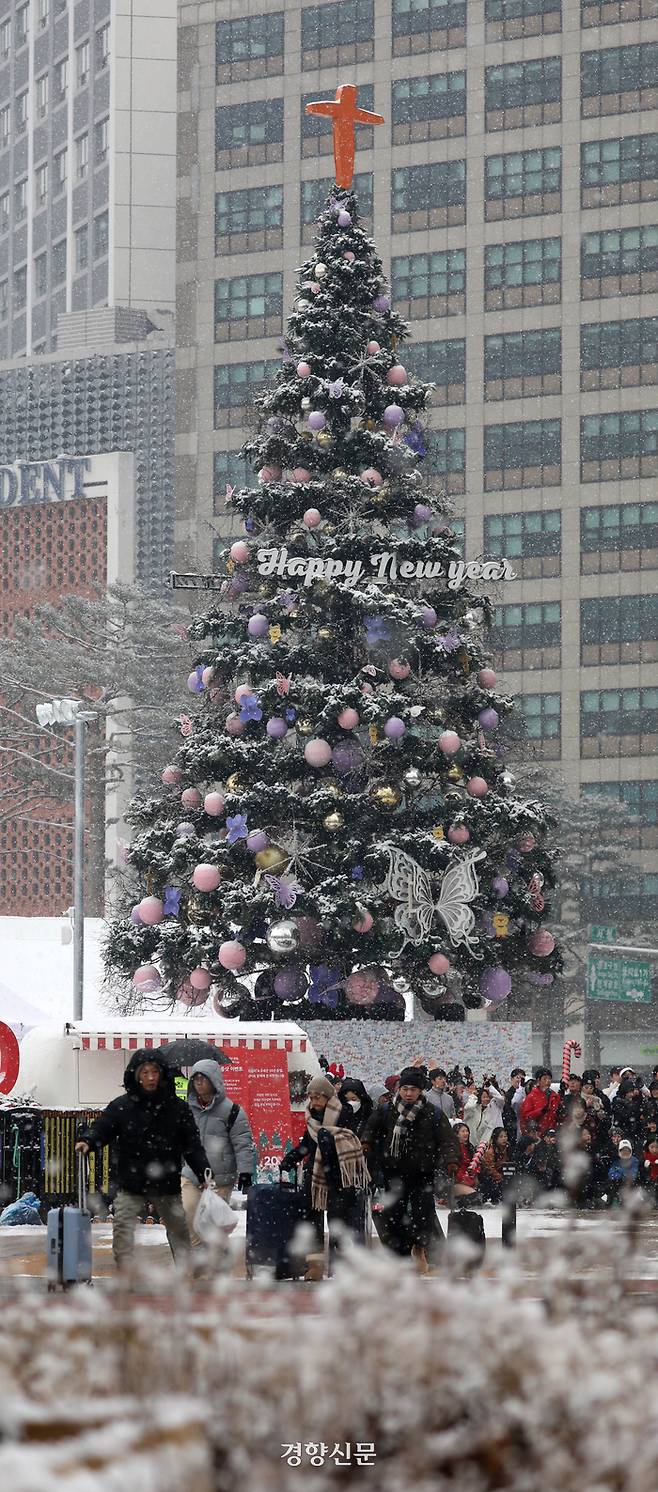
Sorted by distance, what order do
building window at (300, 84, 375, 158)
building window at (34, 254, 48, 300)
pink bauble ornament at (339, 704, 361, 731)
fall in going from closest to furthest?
pink bauble ornament at (339, 704, 361, 731) → building window at (300, 84, 375, 158) → building window at (34, 254, 48, 300)

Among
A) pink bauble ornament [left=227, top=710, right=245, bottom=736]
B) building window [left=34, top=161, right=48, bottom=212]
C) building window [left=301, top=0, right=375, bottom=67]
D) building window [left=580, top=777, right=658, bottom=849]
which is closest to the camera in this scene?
pink bauble ornament [left=227, top=710, right=245, bottom=736]

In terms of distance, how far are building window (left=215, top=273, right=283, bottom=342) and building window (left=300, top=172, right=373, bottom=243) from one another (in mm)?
2268

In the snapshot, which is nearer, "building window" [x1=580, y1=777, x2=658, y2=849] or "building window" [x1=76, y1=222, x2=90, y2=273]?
"building window" [x1=580, y1=777, x2=658, y2=849]

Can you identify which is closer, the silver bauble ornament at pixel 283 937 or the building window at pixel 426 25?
the silver bauble ornament at pixel 283 937

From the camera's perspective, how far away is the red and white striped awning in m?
26.1

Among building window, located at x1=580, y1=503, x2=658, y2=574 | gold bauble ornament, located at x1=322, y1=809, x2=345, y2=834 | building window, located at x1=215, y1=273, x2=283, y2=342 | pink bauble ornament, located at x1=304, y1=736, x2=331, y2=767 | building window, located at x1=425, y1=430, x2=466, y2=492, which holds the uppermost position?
building window, located at x1=215, y1=273, x2=283, y2=342

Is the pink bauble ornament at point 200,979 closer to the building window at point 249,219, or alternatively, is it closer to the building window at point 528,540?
the building window at point 528,540

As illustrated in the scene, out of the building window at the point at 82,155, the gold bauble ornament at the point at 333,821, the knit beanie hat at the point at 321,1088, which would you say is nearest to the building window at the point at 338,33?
the building window at the point at 82,155

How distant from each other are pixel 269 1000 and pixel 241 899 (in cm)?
178

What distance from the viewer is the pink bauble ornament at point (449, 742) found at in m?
33.2

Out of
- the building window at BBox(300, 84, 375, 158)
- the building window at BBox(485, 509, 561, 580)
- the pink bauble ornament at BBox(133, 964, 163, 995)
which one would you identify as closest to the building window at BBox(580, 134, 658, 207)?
the building window at BBox(300, 84, 375, 158)

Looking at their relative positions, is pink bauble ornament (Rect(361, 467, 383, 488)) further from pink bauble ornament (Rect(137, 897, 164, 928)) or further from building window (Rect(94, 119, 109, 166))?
building window (Rect(94, 119, 109, 166))

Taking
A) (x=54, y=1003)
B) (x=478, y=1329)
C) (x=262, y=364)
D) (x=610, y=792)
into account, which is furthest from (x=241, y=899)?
(x=262, y=364)

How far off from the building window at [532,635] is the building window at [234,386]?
1414 centimetres
